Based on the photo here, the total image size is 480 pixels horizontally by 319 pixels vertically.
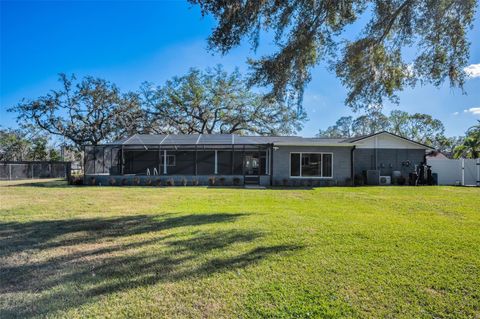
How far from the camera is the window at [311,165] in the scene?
650 inches

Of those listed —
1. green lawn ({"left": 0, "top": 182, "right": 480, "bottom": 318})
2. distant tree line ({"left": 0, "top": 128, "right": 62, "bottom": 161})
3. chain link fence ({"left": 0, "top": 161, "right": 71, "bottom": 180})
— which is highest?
distant tree line ({"left": 0, "top": 128, "right": 62, "bottom": 161})

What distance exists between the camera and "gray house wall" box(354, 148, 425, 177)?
18.5 m

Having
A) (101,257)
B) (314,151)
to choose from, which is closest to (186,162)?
(314,151)

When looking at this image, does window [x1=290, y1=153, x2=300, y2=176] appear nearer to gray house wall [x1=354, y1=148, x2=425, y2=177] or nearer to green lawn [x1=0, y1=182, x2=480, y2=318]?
gray house wall [x1=354, y1=148, x2=425, y2=177]

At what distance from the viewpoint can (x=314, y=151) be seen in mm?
16438

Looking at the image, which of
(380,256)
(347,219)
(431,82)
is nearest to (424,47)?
(431,82)

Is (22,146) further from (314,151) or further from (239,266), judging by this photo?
(239,266)

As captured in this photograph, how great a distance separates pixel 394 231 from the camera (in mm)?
5484

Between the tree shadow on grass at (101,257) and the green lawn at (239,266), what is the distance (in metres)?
0.02

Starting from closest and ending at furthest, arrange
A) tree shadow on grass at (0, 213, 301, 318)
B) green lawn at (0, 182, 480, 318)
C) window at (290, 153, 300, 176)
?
1. green lawn at (0, 182, 480, 318)
2. tree shadow on grass at (0, 213, 301, 318)
3. window at (290, 153, 300, 176)

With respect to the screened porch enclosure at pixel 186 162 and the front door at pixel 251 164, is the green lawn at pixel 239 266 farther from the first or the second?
the front door at pixel 251 164

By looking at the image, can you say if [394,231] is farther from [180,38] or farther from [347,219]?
[180,38]

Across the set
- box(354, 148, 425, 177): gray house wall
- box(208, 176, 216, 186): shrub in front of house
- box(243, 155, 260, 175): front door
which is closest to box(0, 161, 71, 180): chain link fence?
box(208, 176, 216, 186): shrub in front of house

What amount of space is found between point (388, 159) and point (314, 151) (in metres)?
5.86
